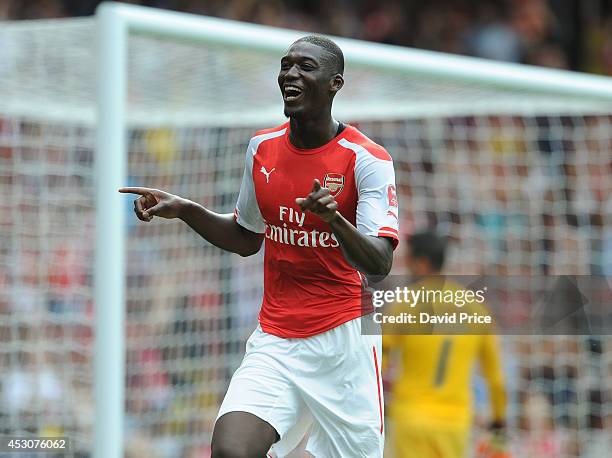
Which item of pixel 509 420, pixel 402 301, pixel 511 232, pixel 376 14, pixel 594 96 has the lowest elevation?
pixel 509 420

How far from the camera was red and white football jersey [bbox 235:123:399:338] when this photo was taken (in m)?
4.34

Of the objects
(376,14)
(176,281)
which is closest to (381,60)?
(176,281)

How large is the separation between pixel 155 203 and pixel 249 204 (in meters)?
0.44

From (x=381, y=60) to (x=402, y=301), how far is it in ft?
5.24

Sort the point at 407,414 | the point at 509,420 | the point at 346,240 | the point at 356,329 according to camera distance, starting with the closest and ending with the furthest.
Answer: the point at 346,240 → the point at 356,329 → the point at 407,414 → the point at 509,420

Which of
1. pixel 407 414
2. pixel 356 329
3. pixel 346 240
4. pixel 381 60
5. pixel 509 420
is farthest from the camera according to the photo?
pixel 509 420

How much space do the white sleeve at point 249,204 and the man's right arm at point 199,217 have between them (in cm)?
4

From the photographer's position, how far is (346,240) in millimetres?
3928

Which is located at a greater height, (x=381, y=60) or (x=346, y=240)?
(x=381, y=60)

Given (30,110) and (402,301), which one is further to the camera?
(30,110)

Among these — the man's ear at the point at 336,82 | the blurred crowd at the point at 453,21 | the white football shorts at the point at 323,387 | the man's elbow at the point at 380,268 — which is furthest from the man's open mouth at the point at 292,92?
the blurred crowd at the point at 453,21

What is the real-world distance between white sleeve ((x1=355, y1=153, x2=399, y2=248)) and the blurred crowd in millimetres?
7574

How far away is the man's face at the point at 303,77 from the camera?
4211 mm

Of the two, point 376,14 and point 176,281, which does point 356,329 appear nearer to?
point 176,281
